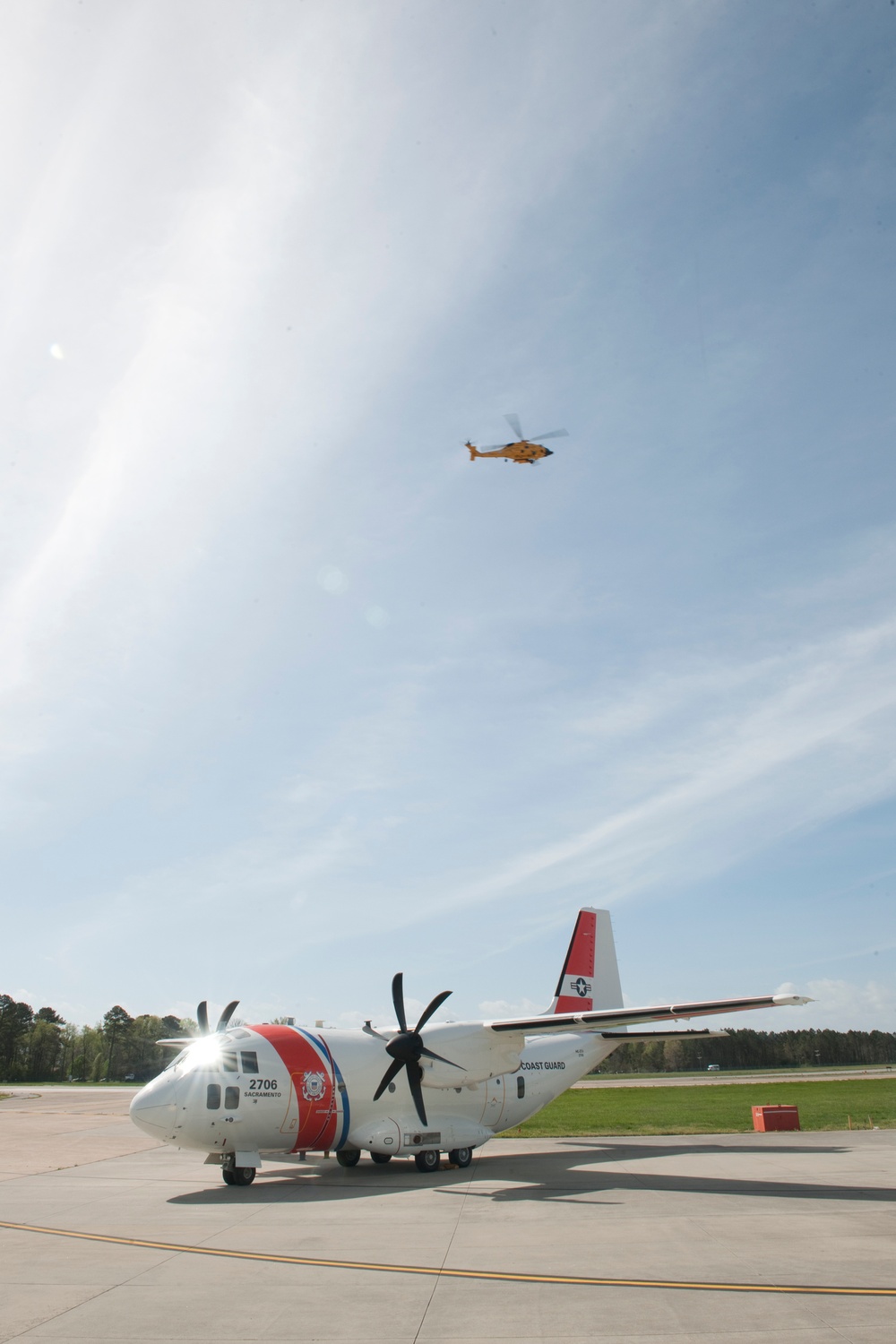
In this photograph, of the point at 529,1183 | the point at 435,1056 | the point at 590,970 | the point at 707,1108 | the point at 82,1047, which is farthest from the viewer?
the point at 82,1047

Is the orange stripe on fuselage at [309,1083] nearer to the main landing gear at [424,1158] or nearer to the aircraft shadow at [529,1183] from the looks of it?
the aircraft shadow at [529,1183]

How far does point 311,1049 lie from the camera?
72.9ft

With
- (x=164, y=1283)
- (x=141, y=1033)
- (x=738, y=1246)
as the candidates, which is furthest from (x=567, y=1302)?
(x=141, y=1033)

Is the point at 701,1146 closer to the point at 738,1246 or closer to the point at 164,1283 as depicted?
the point at 738,1246

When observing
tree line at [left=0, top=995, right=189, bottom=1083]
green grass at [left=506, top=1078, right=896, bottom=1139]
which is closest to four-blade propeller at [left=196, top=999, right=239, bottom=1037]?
green grass at [left=506, top=1078, right=896, bottom=1139]

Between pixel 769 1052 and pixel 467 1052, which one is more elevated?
pixel 467 1052

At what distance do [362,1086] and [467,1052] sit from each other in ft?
9.71

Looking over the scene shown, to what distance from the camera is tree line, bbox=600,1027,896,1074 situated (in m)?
134

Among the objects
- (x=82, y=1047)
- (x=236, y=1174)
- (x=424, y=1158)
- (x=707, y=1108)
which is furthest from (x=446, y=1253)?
(x=82, y=1047)

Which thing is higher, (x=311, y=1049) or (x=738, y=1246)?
(x=311, y=1049)

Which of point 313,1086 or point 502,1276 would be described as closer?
point 502,1276

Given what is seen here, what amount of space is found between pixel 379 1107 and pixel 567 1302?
1352 centimetres

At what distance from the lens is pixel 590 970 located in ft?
103

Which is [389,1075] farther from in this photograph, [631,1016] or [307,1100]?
[631,1016]
